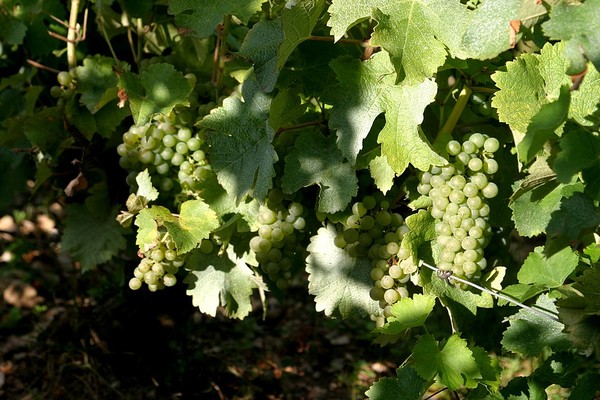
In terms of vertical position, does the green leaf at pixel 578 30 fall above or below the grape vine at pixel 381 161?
above

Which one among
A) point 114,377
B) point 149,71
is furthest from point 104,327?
point 149,71

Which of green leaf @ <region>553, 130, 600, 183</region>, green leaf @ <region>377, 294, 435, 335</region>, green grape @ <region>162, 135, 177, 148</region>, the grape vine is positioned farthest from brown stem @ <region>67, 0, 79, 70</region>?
green leaf @ <region>553, 130, 600, 183</region>

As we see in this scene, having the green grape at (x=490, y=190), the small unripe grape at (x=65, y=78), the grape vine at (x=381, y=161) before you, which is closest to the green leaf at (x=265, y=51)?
the grape vine at (x=381, y=161)

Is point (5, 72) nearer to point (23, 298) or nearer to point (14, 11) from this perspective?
point (14, 11)

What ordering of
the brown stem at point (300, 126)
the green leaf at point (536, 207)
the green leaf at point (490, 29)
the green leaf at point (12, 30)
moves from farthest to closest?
1. the green leaf at point (12, 30)
2. the brown stem at point (300, 126)
3. the green leaf at point (536, 207)
4. the green leaf at point (490, 29)

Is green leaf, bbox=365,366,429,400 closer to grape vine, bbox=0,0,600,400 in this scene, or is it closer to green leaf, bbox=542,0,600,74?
grape vine, bbox=0,0,600,400

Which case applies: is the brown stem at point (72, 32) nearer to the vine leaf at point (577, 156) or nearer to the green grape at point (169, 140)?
the green grape at point (169, 140)
